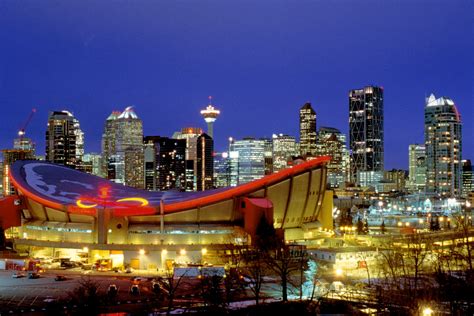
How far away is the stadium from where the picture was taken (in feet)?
183

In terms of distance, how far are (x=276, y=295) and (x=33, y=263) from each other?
2232 centimetres

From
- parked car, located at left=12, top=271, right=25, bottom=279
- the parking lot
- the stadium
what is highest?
the stadium

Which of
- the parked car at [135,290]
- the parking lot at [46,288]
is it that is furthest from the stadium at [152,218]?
the parked car at [135,290]

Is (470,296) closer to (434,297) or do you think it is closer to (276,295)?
(434,297)

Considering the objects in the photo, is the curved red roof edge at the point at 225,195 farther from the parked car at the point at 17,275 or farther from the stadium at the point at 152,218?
the parked car at the point at 17,275

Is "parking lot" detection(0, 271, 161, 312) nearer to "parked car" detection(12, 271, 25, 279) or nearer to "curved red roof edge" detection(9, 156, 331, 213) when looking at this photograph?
"parked car" detection(12, 271, 25, 279)

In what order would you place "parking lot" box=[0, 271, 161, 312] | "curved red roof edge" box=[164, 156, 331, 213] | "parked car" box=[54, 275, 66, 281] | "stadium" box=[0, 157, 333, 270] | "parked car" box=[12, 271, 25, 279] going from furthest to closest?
1. "curved red roof edge" box=[164, 156, 331, 213]
2. "stadium" box=[0, 157, 333, 270]
3. "parked car" box=[12, 271, 25, 279]
4. "parked car" box=[54, 275, 66, 281]
5. "parking lot" box=[0, 271, 161, 312]

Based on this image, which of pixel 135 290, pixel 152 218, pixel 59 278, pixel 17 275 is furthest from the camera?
pixel 152 218

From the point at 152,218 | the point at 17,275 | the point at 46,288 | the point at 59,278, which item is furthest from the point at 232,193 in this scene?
the point at 46,288

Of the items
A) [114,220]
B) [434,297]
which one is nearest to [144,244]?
[114,220]

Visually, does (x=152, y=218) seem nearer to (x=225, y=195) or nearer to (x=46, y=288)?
(x=225, y=195)

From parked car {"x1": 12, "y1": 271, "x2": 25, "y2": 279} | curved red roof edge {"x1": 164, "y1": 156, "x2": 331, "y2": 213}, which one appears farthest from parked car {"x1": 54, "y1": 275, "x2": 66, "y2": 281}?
curved red roof edge {"x1": 164, "y1": 156, "x2": 331, "y2": 213}

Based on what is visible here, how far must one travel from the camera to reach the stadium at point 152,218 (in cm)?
5588

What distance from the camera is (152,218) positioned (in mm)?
58438
